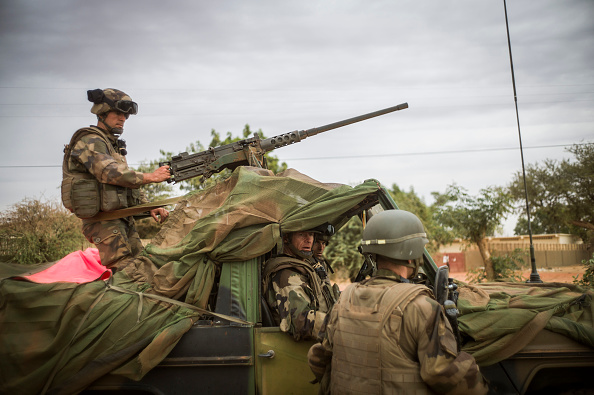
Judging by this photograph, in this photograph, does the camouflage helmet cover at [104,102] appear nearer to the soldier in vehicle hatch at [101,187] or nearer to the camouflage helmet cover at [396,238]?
the soldier in vehicle hatch at [101,187]

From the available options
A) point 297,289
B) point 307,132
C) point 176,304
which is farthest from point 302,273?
point 307,132

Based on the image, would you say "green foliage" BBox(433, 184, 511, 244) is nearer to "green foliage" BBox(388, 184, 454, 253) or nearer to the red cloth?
"green foliage" BBox(388, 184, 454, 253)

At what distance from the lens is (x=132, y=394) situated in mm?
3271

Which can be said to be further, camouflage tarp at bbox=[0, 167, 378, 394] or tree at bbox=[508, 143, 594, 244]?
tree at bbox=[508, 143, 594, 244]

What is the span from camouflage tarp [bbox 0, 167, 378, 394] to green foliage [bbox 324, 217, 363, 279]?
13.9 metres

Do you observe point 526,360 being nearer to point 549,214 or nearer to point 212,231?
point 212,231

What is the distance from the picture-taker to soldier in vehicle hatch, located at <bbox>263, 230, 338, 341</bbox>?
3.16 m

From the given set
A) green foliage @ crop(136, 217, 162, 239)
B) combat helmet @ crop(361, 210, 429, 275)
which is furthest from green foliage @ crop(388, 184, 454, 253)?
combat helmet @ crop(361, 210, 429, 275)

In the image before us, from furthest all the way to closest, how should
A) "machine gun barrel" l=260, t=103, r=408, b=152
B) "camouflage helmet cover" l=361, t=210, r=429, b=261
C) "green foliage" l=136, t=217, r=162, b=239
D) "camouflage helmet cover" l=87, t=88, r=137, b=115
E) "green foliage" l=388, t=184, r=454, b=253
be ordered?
"green foliage" l=388, t=184, r=454, b=253 < "green foliage" l=136, t=217, r=162, b=239 < "machine gun barrel" l=260, t=103, r=408, b=152 < "camouflage helmet cover" l=87, t=88, r=137, b=115 < "camouflage helmet cover" l=361, t=210, r=429, b=261

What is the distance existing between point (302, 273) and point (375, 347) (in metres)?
1.42

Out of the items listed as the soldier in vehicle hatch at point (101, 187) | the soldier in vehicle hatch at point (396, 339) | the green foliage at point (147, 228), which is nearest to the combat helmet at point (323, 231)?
the soldier in vehicle hatch at point (396, 339)

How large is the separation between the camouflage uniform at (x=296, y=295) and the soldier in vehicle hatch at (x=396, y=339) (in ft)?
1.93

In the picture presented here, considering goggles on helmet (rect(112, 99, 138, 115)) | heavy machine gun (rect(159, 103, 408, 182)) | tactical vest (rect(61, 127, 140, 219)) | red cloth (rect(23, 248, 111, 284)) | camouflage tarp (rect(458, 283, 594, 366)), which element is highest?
goggles on helmet (rect(112, 99, 138, 115))

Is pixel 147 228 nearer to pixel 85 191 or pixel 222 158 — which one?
pixel 222 158
